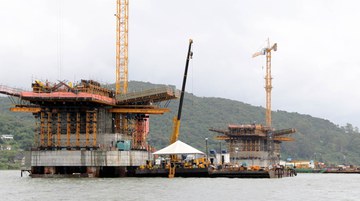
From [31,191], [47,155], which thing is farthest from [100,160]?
[31,191]

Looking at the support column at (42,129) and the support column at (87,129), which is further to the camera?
the support column at (42,129)

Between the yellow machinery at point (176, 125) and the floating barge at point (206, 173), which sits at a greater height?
the yellow machinery at point (176, 125)

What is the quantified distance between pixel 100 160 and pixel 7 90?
19172mm

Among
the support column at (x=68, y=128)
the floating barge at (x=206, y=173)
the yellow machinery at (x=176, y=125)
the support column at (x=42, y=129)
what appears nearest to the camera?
the floating barge at (x=206, y=173)

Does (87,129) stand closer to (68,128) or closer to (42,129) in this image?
(68,128)

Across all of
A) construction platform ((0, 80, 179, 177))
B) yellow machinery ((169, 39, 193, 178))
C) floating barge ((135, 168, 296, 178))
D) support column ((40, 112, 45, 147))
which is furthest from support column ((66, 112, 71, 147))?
yellow machinery ((169, 39, 193, 178))

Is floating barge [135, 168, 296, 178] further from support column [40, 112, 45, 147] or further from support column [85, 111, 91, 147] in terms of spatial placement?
support column [40, 112, 45, 147]

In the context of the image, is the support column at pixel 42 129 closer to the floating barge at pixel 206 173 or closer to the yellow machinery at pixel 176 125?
the floating barge at pixel 206 173

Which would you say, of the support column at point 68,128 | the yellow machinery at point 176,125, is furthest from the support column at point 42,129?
the yellow machinery at point 176,125

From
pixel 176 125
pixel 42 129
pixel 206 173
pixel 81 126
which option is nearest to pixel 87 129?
pixel 81 126

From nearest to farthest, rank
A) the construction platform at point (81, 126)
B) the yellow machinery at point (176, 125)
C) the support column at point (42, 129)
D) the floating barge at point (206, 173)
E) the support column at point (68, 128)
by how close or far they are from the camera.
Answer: the floating barge at point (206, 173)
the yellow machinery at point (176, 125)
the construction platform at point (81, 126)
the support column at point (68, 128)
the support column at point (42, 129)

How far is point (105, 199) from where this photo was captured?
6775cm

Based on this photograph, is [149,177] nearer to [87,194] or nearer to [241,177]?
[241,177]

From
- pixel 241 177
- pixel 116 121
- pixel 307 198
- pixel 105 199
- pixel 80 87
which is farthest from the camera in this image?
pixel 116 121
